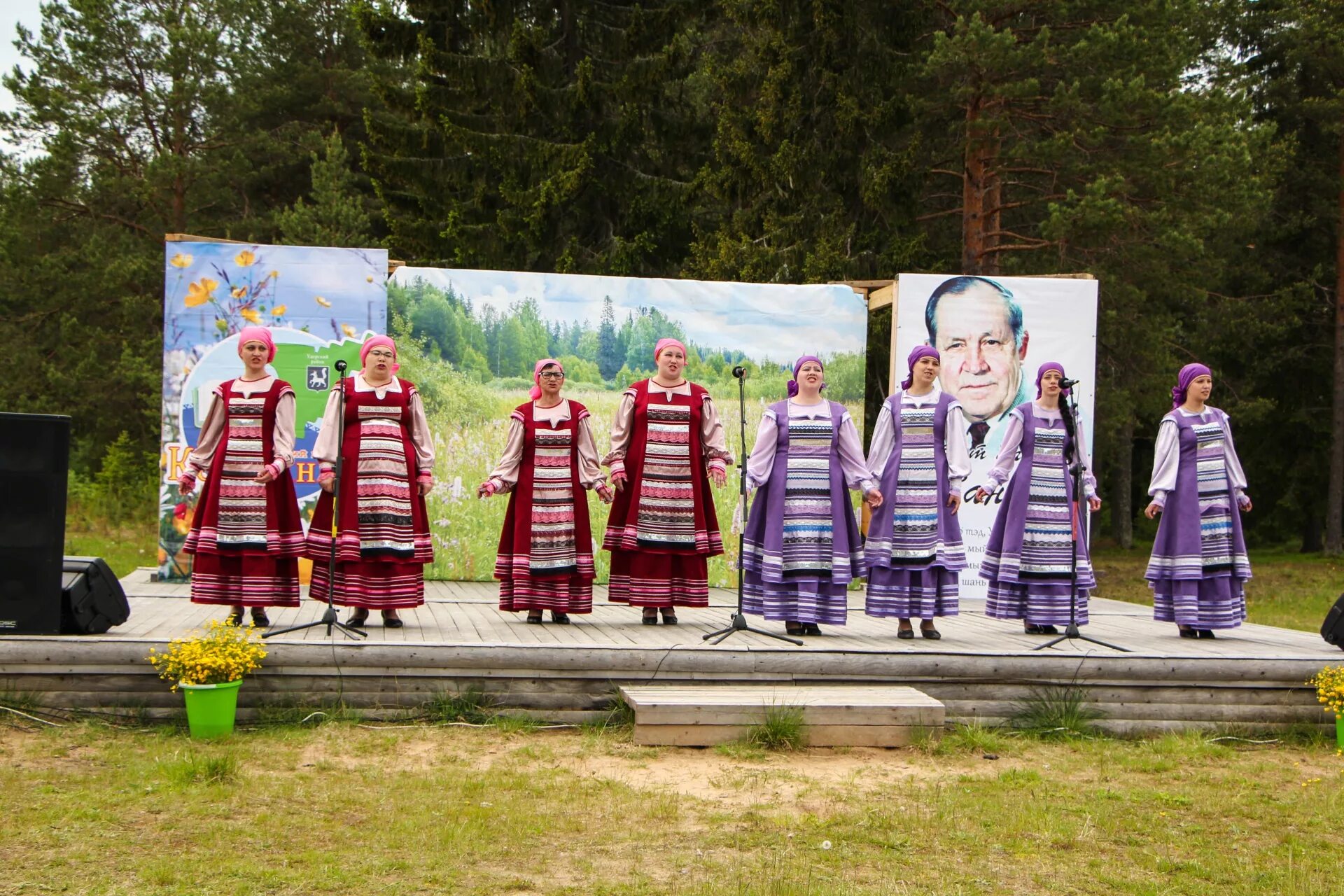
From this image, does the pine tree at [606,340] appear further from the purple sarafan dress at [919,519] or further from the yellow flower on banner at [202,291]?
the purple sarafan dress at [919,519]

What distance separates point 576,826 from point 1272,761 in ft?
10.9

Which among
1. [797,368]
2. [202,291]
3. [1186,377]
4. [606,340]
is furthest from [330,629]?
[1186,377]

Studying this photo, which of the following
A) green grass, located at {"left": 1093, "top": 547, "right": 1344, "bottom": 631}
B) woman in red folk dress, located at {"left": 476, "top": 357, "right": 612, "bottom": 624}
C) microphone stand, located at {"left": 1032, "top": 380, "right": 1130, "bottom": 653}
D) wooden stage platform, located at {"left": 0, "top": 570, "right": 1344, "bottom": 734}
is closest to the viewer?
wooden stage platform, located at {"left": 0, "top": 570, "right": 1344, "bottom": 734}

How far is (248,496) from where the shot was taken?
6477 mm

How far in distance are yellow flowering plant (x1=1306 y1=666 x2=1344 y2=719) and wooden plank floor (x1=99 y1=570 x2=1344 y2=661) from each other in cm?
35

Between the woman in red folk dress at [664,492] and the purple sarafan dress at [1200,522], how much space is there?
2.48m

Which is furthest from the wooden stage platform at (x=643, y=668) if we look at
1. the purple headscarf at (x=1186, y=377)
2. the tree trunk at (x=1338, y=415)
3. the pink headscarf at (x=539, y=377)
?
the tree trunk at (x=1338, y=415)

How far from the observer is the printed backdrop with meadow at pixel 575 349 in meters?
9.21

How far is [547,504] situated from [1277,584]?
1330cm

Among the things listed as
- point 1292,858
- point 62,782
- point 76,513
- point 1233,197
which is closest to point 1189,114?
point 1233,197

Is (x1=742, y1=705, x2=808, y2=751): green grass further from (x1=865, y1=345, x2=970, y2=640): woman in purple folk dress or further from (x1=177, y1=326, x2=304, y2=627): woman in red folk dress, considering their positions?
(x1=177, y1=326, x2=304, y2=627): woman in red folk dress

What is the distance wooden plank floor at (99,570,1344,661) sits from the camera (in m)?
6.30

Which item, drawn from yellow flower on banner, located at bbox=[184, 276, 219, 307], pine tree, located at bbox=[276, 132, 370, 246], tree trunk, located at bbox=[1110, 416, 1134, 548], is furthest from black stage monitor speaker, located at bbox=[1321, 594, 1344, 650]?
tree trunk, located at bbox=[1110, 416, 1134, 548]

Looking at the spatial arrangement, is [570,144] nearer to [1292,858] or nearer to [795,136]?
[795,136]
